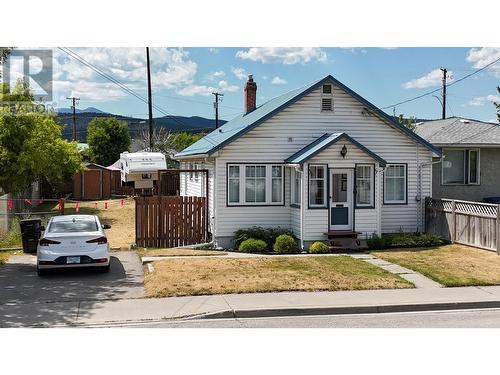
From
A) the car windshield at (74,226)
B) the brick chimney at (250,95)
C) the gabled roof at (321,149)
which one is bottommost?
the car windshield at (74,226)

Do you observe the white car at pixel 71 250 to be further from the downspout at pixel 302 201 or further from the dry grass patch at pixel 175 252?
the downspout at pixel 302 201

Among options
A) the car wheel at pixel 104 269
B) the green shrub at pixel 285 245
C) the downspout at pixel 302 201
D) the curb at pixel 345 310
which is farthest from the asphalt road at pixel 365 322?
the downspout at pixel 302 201

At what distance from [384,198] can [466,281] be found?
825cm

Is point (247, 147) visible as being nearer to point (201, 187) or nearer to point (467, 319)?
point (201, 187)

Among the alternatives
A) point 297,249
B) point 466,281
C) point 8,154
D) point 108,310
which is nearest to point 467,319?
point 466,281

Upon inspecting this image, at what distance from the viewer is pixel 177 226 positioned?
20.4 meters

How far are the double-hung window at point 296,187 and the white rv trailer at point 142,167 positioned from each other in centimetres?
1100

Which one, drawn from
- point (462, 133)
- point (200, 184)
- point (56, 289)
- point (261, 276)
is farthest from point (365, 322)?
point (462, 133)

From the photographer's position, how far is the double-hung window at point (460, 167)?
2450 centimetres

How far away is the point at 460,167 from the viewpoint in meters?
24.7

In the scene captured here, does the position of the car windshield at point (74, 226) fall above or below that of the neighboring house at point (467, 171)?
below

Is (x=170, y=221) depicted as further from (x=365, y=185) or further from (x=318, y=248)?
(x=365, y=185)

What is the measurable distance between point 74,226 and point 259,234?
6757 mm

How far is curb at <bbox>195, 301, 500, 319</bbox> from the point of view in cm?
1086
